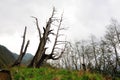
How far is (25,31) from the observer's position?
2355 centimetres

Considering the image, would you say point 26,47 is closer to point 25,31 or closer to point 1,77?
point 25,31

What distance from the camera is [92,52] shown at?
65.7 metres

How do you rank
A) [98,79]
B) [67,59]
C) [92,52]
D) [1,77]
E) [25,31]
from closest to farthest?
[1,77] < [98,79] < [25,31] < [92,52] < [67,59]

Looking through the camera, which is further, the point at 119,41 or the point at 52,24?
the point at 119,41

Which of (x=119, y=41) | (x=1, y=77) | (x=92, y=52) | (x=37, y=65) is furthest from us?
(x=92, y=52)

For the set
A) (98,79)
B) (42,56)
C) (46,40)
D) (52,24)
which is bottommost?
(98,79)

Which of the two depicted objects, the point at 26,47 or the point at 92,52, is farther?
the point at 92,52

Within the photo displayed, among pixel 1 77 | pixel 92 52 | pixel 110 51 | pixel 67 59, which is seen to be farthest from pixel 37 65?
pixel 67 59

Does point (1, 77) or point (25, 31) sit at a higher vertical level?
point (25, 31)

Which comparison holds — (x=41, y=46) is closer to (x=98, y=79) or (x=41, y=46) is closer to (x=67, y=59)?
(x=98, y=79)

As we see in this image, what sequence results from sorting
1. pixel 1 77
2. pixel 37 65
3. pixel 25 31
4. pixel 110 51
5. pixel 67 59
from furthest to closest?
pixel 67 59 → pixel 110 51 → pixel 25 31 → pixel 37 65 → pixel 1 77

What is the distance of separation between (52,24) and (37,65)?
453cm

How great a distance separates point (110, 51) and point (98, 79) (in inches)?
1530

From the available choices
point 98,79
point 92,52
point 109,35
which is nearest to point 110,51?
point 109,35
